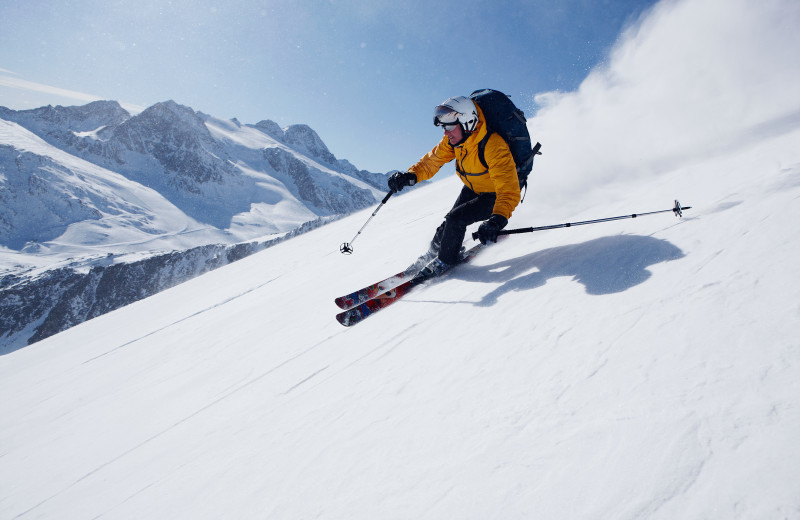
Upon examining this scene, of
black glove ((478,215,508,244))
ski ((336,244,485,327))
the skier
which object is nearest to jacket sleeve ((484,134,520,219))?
the skier

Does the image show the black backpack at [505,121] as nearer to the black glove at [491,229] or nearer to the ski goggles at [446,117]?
the ski goggles at [446,117]

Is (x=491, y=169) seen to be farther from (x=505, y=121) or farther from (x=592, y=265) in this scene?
(x=592, y=265)

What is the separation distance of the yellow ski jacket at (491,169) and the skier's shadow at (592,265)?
697mm

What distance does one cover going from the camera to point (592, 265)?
349 cm

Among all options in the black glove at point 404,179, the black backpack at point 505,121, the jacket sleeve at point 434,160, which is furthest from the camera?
the black glove at point 404,179

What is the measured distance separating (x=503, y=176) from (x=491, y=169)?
7.8 inches

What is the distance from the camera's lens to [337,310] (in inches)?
198

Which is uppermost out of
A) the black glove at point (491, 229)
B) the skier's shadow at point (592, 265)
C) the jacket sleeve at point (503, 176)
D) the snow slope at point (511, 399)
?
the jacket sleeve at point (503, 176)

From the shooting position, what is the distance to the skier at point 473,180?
441 cm

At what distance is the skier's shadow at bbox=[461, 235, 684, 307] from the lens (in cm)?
303

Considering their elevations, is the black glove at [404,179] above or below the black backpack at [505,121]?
below

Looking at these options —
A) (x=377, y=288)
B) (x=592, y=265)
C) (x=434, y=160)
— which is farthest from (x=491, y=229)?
(x=434, y=160)

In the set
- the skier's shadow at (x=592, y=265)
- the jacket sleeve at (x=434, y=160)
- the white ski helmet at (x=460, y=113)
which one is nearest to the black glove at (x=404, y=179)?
the jacket sleeve at (x=434, y=160)

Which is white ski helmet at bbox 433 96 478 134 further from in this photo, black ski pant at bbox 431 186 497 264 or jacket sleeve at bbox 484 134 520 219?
black ski pant at bbox 431 186 497 264
